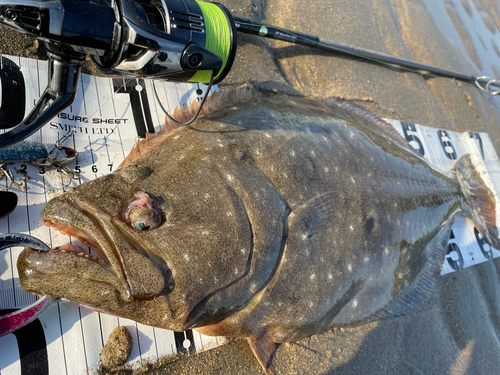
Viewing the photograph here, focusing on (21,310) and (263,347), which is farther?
(263,347)

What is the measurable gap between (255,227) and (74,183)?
1.62 m

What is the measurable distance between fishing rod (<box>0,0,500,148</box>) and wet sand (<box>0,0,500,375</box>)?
1.50 metres

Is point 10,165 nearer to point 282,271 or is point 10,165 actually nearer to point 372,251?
point 282,271

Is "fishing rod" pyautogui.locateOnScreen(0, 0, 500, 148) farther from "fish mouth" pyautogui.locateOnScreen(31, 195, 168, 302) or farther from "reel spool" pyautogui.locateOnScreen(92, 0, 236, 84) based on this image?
"fish mouth" pyautogui.locateOnScreen(31, 195, 168, 302)

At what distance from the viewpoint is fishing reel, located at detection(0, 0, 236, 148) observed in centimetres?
140

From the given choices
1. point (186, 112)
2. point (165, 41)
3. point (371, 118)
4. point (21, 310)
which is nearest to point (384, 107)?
point (371, 118)

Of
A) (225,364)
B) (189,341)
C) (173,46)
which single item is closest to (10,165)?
(173,46)

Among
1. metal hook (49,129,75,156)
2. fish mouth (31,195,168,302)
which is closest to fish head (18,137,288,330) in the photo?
fish mouth (31,195,168,302)

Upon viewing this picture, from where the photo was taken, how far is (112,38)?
1.60 metres

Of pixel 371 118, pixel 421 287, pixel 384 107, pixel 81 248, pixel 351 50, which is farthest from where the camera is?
pixel 384 107

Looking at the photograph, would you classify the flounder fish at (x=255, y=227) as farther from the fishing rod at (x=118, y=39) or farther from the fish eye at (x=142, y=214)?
the fishing rod at (x=118, y=39)

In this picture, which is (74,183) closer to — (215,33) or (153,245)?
(153,245)

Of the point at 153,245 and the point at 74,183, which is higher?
the point at 74,183

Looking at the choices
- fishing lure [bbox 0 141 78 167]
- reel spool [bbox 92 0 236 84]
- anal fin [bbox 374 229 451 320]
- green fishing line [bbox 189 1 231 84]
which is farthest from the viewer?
anal fin [bbox 374 229 451 320]
